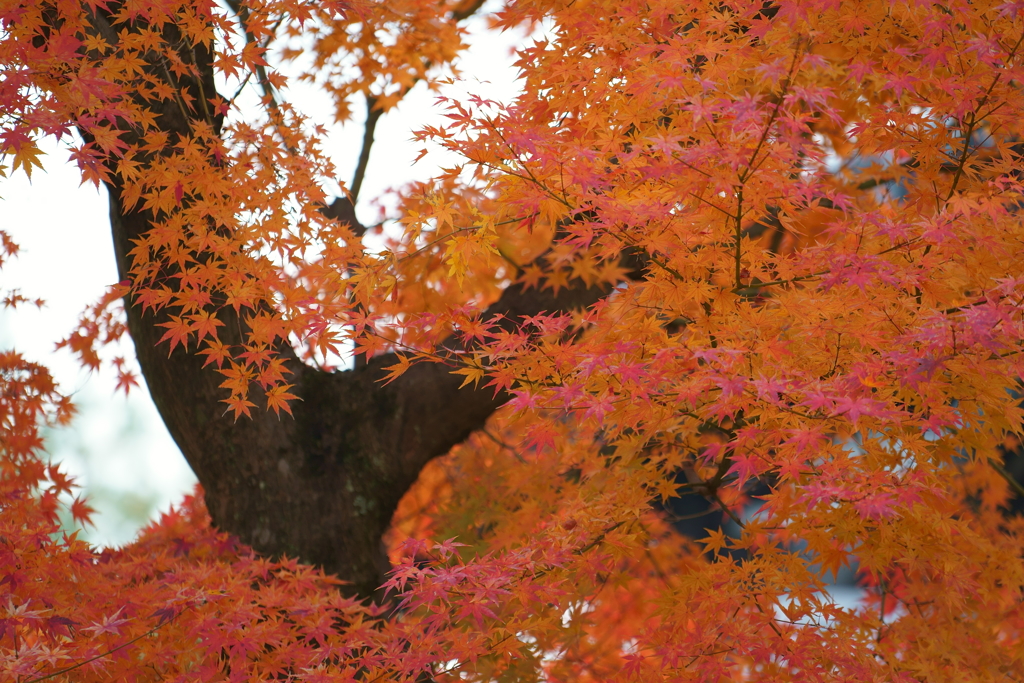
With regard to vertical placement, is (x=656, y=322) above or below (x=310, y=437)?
below

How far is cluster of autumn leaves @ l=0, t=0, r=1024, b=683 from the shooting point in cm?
226

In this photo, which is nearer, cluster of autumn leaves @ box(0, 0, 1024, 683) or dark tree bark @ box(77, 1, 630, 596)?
cluster of autumn leaves @ box(0, 0, 1024, 683)

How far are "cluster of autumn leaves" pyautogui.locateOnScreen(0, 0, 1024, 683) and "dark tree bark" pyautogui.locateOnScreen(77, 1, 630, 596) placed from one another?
0.55m

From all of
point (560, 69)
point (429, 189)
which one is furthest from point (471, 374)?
point (560, 69)

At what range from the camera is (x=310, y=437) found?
3.89 m

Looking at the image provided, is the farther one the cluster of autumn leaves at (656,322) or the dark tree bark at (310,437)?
the dark tree bark at (310,437)

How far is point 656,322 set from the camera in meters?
2.61

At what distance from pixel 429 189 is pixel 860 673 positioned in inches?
83.1

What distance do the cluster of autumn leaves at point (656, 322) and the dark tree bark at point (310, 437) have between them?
0.55 meters

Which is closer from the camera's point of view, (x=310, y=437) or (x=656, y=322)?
(x=656, y=322)

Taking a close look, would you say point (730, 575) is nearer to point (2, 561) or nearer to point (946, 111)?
point (946, 111)

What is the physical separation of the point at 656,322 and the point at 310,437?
2.02 m

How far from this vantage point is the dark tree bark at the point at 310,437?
3.69 metres

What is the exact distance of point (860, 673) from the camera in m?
2.52
